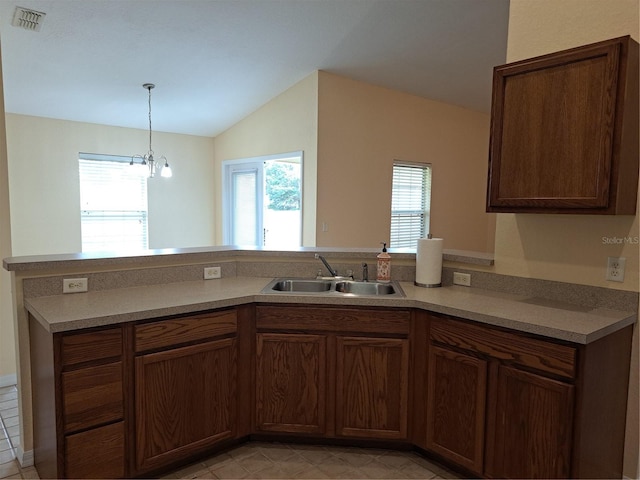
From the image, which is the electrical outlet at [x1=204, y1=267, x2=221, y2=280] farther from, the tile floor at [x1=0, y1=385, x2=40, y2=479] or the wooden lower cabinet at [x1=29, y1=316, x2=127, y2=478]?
the tile floor at [x1=0, y1=385, x2=40, y2=479]

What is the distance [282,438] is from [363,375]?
615 mm

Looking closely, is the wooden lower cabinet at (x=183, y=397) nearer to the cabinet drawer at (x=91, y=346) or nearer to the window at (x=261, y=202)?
the cabinet drawer at (x=91, y=346)

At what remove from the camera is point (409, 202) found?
220 inches

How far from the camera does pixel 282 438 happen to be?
7.96 feet

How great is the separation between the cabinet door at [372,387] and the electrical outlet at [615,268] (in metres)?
1.01

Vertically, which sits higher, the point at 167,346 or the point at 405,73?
the point at 405,73

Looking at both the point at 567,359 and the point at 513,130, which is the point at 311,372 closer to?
the point at 567,359

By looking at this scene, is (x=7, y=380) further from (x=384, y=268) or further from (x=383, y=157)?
(x=383, y=157)

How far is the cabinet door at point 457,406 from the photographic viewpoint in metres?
2.01

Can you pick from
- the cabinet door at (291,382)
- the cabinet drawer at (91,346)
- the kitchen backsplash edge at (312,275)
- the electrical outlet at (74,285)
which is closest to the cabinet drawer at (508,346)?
the kitchen backsplash edge at (312,275)

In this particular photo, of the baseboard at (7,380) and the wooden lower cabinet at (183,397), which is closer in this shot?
the wooden lower cabinet at (183,397)

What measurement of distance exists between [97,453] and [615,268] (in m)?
2.49

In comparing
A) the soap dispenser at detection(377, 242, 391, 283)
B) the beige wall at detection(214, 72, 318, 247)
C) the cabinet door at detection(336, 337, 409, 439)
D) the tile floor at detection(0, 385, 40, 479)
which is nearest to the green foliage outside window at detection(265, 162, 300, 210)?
the beige wall at detection(214, 72, 318, 247)

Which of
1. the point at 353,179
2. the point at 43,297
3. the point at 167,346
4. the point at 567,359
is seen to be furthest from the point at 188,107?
the point at 567,359
